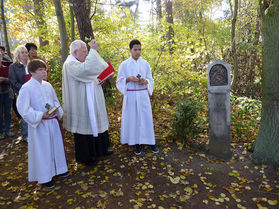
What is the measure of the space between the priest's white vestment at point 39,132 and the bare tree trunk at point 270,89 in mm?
3492

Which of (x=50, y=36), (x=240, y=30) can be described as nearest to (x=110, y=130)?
(x=50, y=36)

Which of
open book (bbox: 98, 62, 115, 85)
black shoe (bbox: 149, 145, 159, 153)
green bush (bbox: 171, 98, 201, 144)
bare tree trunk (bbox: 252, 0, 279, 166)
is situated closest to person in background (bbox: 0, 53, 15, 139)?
open book (bbox: 98, 62, 115, 85)

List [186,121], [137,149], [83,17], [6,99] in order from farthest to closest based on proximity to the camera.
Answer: [83,17] → [6,99] → [186,121] → [137,149]

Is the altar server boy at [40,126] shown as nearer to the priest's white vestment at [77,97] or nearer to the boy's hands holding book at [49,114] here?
the boy's hands holding book at [49,114]

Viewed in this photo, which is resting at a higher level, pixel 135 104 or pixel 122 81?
pixel 122 81

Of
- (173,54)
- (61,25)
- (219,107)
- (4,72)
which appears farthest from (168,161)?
(4,72)

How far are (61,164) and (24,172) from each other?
1098 mm

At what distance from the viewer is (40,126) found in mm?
3111

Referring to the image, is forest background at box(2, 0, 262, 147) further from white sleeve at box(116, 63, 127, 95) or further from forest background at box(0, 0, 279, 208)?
white sleeve at box(116, 63, 127, 95)

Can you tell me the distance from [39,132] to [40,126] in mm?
91

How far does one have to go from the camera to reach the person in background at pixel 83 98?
10.8ft

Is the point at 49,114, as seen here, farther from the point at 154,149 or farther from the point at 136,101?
the point at 154,149

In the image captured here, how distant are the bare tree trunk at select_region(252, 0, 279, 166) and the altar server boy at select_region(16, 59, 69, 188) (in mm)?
3475

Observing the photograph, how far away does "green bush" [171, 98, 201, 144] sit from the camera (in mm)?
4316
